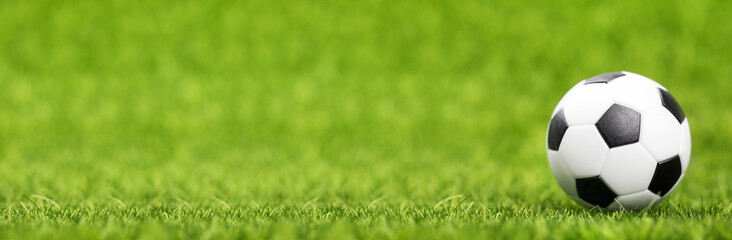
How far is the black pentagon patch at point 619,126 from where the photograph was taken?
3.93 m

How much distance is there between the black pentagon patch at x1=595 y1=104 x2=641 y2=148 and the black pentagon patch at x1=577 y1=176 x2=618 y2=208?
0.28m

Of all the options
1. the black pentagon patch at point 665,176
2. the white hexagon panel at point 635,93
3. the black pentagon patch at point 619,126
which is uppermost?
the white hexagon panel at point 635,93

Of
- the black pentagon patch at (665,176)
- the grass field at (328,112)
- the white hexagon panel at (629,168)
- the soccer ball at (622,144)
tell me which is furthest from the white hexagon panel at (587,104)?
the grass field at (328,112)

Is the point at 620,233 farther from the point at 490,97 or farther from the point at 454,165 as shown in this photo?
the point at 490,97

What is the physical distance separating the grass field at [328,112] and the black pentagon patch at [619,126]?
0.54m

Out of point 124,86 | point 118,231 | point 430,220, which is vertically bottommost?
point 430,220

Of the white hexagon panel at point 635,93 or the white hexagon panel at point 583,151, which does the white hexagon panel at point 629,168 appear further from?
the white hexagon panel at point 635,93

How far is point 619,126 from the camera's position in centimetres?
394

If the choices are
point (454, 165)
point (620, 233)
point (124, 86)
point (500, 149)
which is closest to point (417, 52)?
point (500, 149)

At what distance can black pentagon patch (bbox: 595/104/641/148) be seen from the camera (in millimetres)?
3930

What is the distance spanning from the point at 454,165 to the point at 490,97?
2730mm

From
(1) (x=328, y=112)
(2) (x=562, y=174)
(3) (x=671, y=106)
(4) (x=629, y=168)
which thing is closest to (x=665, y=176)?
(4) (x=629, y=168)

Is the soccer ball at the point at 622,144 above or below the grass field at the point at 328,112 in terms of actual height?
below

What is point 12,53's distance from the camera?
11.0 metres
